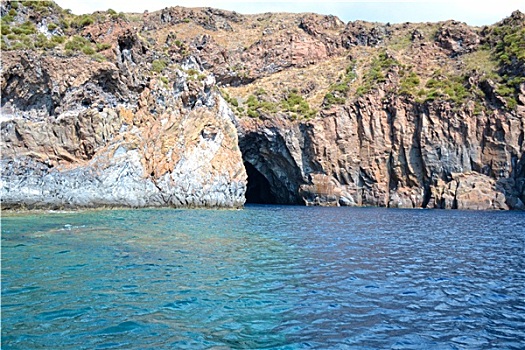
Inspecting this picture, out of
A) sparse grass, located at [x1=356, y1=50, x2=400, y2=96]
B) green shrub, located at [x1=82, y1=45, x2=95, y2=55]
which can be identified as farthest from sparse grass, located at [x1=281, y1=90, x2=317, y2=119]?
green shrub, located at [x1=82, y1=45, x2=95, y2=55]

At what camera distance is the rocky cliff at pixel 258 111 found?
3200cm

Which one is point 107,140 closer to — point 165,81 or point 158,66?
point 165,81

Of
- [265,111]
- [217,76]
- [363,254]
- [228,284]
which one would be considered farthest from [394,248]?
[217,76]

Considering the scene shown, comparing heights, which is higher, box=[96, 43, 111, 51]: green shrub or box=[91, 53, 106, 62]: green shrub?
box=[96, 43, 111, 51]: green shrub

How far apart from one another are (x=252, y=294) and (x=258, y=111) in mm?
47030

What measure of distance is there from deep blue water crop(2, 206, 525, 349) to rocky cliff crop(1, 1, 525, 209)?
1653 centimetres

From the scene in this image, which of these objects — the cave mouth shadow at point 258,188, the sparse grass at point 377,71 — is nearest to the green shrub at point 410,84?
the sparse grass at point 377,71

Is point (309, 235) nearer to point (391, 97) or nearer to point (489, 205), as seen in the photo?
point (489, 205)

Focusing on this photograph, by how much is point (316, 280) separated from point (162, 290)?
154 inches

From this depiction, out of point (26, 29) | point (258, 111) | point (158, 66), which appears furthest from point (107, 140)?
point (258, 111)

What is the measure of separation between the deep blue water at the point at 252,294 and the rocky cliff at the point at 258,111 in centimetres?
1653

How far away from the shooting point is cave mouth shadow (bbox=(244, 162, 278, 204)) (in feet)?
213

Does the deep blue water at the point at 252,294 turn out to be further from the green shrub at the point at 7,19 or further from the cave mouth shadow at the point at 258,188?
the cave mouth shadow at the point at 258,188

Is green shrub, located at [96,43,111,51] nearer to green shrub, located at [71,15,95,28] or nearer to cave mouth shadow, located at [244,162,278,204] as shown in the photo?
green shrub, located at [71,15,95,28]
